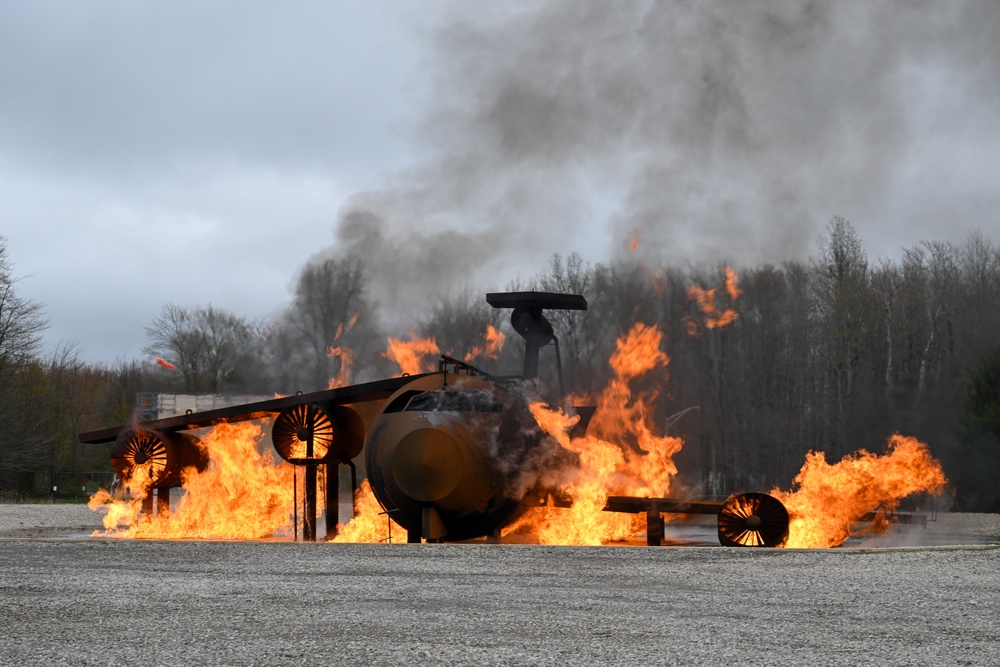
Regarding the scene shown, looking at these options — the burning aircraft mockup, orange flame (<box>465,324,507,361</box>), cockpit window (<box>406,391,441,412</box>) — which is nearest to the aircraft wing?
the burning aircraft mockup

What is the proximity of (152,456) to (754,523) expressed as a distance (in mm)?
12852

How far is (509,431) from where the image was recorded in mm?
19328

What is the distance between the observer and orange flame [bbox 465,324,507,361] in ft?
90.7

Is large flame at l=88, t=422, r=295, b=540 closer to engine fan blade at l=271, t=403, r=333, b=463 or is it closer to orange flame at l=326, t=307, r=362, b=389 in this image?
engine fan blade at l=271, t=403, r=333, b=463

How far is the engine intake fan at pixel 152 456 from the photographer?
2284 cm

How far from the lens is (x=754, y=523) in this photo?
742 inches

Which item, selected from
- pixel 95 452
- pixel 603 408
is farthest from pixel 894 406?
pixel 95 452

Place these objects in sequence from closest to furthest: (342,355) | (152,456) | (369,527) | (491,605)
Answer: (491,605) < (369,527) < (152,456) < (342,355)

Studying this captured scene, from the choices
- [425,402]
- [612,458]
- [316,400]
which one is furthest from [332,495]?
[612,458]

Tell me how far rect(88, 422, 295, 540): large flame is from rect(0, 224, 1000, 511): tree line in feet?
22.5

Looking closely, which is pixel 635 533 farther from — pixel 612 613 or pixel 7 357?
pixel 7 357

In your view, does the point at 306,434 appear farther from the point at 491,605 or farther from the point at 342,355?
the point at 491,605

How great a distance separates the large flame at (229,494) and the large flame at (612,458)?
20.1ft

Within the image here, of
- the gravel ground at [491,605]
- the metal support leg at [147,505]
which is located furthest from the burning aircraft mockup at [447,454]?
the metal support leg at [147,505]
